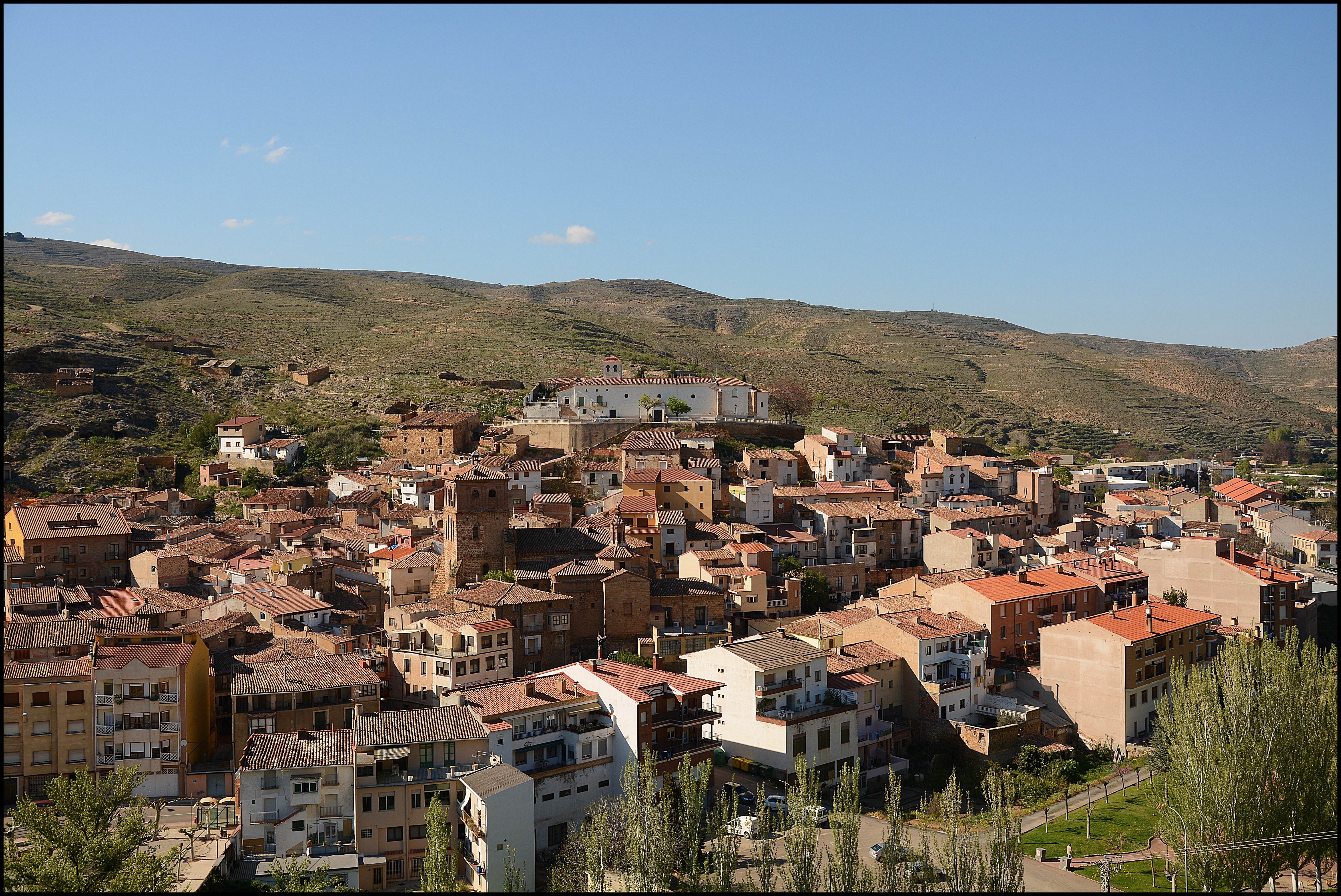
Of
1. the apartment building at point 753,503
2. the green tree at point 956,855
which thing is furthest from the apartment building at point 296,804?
the apartment building at point 753,503

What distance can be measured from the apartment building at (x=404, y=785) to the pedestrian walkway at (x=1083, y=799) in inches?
481

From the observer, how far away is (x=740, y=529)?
134ft

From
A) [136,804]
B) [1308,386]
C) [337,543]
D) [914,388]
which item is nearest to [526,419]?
[337,543]

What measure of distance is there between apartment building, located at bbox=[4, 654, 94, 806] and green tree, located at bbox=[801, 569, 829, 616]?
72.2ft

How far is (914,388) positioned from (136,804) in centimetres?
8109

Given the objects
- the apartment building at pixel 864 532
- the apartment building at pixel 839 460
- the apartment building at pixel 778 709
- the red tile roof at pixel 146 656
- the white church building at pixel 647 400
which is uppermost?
the white church building at pixel 647 400

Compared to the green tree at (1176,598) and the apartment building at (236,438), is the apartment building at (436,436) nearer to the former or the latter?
the apartment building at (236,438)

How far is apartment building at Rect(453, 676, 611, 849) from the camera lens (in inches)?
912

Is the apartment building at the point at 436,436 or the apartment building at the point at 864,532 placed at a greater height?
the apartment building at the point at 436,436

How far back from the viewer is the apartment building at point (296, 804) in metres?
21.1

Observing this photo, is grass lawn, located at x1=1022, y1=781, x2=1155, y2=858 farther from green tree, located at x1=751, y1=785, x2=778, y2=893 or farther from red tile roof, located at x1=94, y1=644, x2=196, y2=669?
red tile roof, located at x1=94, y1=644, x2=196, y2=669

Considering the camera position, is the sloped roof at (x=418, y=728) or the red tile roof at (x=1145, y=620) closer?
the sloped roof at (x=418, y=728)

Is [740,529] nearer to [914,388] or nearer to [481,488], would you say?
[481,488]

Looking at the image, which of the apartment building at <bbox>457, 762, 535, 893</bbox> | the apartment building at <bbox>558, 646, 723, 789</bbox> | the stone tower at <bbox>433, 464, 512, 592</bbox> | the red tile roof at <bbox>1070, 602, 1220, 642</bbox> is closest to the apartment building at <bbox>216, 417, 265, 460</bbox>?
the stone tower at <bbox>433, 464, 512, 592</bbox>
